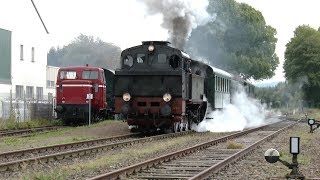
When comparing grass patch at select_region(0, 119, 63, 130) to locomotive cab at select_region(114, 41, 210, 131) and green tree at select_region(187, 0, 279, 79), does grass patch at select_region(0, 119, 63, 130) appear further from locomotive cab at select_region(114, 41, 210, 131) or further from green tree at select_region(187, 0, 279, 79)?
green tree at select_region(187, 0, 279, 79)

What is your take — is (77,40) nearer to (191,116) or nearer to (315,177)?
(191,116)

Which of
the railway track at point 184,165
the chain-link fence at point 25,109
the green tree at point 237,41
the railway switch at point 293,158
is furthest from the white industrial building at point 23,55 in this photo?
the railway switch at point 293,158

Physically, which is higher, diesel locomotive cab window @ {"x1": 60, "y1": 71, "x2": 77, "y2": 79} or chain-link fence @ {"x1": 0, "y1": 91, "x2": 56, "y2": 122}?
diesel locomotive cab window @ {"x1": 60, "y1": 71, "x2": 77, "y2": 79}

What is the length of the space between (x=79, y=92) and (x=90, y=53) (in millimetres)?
47350

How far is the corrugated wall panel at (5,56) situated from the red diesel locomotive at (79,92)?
7100 millimetres

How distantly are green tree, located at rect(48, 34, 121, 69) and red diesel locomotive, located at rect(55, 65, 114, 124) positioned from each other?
Answer: 142 feet

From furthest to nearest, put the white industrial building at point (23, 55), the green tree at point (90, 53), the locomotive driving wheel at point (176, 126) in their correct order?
the green tree at point (90, 53), the white industrial building at point (23, 55), the locomotive driving wheel at point (176, 126)

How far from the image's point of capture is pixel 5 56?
36.2 m

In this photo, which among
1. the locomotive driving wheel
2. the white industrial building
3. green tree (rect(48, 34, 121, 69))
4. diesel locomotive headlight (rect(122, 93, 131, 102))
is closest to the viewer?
diesel locomotive headlight (rect(122, 93, 131, 102))

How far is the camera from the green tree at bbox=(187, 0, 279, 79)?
58.8 meters

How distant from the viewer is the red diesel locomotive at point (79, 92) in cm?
2906

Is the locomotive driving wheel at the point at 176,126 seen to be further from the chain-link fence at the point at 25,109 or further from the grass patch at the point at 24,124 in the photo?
the chain-link fence at the point at 25,109

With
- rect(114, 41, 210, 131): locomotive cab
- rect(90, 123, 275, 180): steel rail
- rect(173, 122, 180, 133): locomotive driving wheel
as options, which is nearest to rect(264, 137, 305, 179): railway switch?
rect(90, 123, 275, 180): steel rail

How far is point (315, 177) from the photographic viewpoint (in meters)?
10.5
